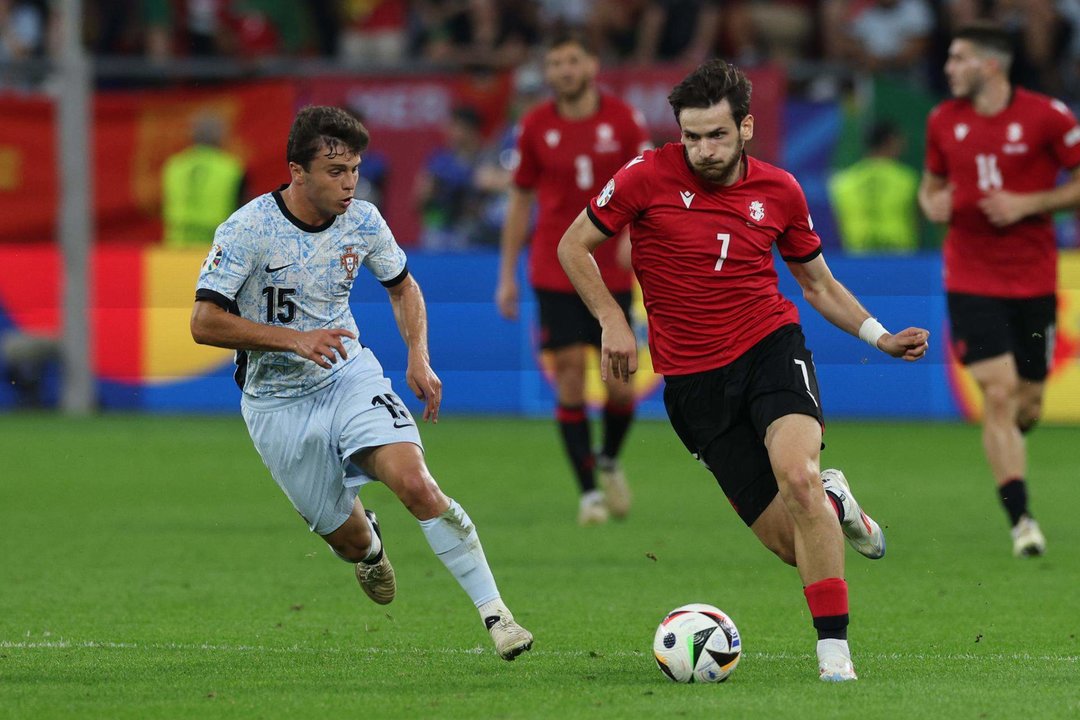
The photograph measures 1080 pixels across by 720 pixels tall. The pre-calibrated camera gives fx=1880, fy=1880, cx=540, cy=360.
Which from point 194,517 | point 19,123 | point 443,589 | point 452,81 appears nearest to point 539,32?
point 452,81

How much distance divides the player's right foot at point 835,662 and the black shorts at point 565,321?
503cm

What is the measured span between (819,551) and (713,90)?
1.61 metres

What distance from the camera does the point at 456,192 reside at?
61.0ft

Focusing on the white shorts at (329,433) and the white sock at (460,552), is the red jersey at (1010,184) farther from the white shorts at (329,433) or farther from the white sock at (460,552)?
the white sock at (460,552)

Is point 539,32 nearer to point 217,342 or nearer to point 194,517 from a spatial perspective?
point 194,517

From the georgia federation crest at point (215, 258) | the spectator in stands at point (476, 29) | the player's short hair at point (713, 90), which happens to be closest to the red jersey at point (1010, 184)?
the player's short hair at point (713, 90)

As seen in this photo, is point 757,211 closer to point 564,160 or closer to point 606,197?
point 606,197

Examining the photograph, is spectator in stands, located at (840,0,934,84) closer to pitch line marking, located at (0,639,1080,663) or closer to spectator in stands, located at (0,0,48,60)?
spectator in stands, located at (0,0,48,60)

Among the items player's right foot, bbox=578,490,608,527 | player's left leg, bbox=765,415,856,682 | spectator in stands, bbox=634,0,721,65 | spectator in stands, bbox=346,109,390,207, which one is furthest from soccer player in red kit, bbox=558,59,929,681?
spectator in stands, bbox=634,0,721,65

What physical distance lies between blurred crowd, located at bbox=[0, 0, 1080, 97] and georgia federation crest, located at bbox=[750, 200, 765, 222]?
12609 millimetres

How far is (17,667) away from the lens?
6.68 meters

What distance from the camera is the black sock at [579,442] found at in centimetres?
1121

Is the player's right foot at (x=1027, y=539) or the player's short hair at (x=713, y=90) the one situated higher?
the player's short hair at (x=713, y=90)

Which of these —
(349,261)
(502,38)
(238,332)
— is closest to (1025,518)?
(349,261)
